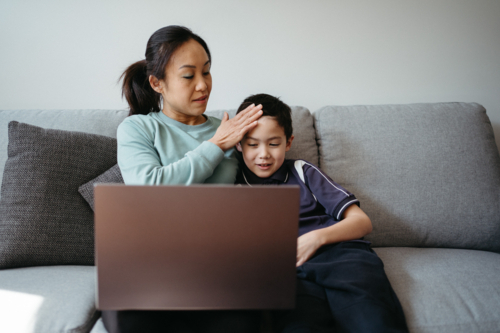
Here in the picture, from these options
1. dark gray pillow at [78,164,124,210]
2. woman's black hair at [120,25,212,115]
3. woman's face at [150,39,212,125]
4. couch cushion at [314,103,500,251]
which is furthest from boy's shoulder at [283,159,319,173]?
dark gray pillow at [78,164,124,210]

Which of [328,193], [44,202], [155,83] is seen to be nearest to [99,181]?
[44,202]

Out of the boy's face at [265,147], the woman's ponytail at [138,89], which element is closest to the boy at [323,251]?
the boy's face at [265,147]

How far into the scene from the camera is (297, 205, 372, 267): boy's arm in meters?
0.90

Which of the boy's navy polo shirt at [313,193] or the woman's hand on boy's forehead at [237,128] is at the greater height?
the woman's hand on boy's forehead at [237,128]

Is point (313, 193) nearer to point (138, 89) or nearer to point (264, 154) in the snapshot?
point (264, 154)

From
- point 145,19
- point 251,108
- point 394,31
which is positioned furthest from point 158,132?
point 394,31

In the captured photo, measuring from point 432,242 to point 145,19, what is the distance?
5.50ft

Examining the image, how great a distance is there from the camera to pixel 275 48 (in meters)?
1.64

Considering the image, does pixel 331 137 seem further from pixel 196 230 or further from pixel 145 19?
pixel 145 19

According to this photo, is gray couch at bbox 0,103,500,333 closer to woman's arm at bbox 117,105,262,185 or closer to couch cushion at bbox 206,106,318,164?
couch cushion at bbox 206,106,318,164

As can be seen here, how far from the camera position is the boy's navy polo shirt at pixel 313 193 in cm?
99

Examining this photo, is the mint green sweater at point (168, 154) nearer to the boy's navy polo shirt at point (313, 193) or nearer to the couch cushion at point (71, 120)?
the boy's navy polo shirt at point (313, 193)

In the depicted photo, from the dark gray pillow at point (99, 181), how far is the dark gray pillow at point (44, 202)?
0.03m

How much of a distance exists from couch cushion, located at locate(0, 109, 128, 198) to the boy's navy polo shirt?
0.67 metres
